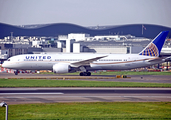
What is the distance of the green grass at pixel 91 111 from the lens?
19391mm

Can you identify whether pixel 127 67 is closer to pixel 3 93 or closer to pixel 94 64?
pixel 94 64

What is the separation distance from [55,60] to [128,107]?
34.8m

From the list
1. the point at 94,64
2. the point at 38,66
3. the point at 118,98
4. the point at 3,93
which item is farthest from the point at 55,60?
the point at 118,98

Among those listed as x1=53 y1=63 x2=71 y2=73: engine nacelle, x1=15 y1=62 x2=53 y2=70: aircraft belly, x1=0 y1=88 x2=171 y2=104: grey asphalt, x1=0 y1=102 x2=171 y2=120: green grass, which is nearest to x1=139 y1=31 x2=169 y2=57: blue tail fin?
x1=53 y1=63 x2=71 y2=73: engine nacelle

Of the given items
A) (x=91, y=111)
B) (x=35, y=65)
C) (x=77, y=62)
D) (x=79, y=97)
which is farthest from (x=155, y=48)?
(x=91, y=111)

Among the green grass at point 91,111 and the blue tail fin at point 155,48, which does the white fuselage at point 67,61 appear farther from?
the green grass at point 91,111

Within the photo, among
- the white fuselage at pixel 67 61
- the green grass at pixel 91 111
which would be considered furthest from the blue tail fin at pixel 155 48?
the green grass at pixel 91 111

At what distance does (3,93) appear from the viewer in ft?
100

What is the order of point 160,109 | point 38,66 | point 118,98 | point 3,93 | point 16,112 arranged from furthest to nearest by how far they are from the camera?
point 38,66 < point 3,93 < point 118,98 < point 160,109 < point 16,112

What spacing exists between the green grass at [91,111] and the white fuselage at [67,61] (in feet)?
106

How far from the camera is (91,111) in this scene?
69.5 feet

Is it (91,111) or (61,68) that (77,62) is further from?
(91,111)

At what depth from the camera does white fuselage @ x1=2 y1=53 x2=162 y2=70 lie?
56031 millimetres

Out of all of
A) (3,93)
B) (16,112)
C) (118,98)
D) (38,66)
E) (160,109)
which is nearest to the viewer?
(16,112)
